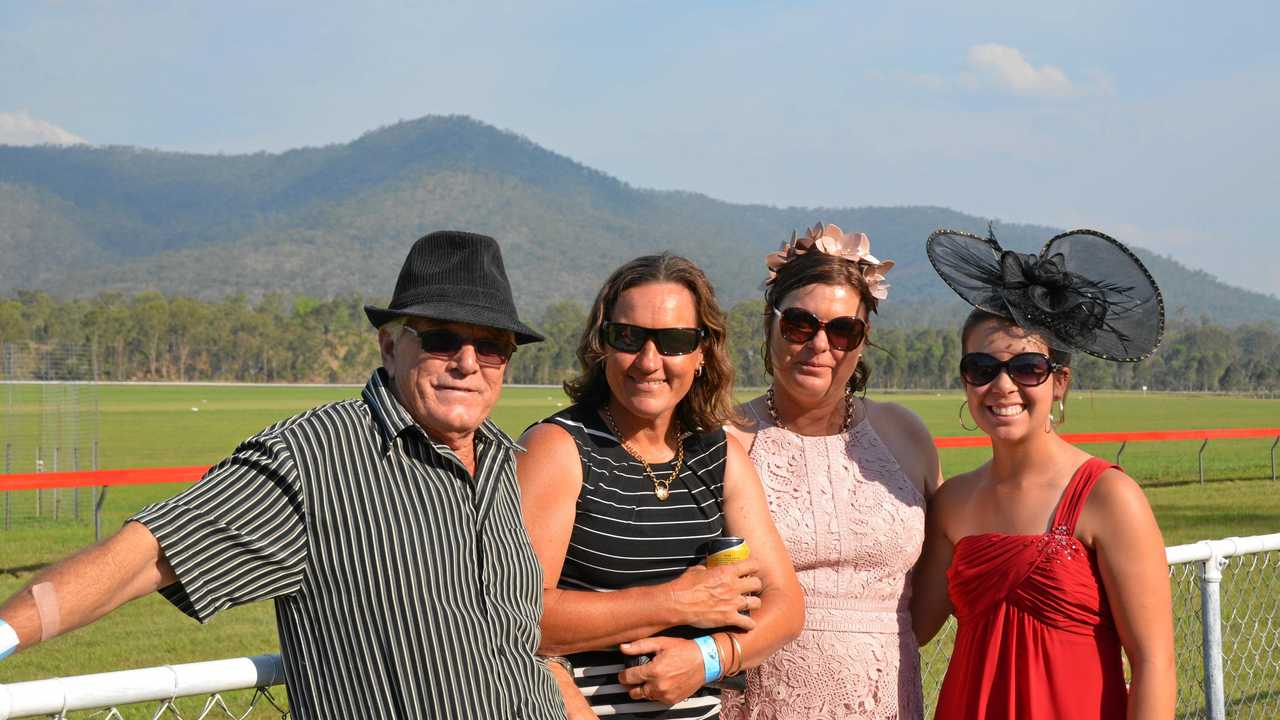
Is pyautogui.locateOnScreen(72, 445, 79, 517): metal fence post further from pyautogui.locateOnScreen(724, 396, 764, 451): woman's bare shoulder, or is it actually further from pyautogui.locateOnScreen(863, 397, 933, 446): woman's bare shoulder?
pyautogui.locateOnScreen(863, 397, 933, 446): woman's bare shoulder

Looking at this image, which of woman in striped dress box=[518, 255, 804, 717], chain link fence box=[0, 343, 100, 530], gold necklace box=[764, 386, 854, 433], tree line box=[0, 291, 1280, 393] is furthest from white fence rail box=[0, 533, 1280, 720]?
tree line box=[0, 291, 1280, 393]

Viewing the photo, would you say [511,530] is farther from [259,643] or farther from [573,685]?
[259,643]

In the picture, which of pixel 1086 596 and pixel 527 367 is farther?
pixel 527 367

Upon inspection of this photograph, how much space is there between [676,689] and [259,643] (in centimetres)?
669

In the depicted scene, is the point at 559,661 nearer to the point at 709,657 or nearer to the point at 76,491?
the point at 709,657

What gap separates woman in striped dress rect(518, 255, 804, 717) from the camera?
2.67 meters

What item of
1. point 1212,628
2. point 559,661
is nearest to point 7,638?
point 559,661

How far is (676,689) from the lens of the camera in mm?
2715

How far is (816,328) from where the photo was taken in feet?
10.8

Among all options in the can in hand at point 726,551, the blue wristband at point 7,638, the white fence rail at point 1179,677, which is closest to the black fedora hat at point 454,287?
the can in hand at point 726,551

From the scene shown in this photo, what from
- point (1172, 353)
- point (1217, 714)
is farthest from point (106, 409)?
point (1172, 353)

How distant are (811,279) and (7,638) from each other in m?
2.22

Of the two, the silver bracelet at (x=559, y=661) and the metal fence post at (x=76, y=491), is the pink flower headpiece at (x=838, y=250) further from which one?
the metal fence post at (x=76, y=491)

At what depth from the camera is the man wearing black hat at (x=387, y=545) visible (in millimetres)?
2023
